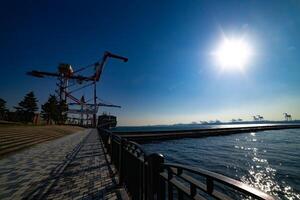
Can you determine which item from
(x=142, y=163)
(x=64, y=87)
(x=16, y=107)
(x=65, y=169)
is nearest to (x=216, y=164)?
(x=65, y=169)

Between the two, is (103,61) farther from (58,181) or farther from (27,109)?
(58,181)

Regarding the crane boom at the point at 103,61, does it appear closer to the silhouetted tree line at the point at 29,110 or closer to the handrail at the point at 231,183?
the silhouetted tree line at the point at 29,110

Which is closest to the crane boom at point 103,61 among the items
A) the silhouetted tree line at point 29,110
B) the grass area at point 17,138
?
the silhouetted tree line at point 29,110

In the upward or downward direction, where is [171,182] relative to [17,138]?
upward

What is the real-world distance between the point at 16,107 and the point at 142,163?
148 ft

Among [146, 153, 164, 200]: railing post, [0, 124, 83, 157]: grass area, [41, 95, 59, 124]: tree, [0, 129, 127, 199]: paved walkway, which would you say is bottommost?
[0, 129, 127, 199]: paved walkway

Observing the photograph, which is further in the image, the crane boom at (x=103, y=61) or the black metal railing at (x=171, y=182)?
the crane boom at (x=103, y=61)

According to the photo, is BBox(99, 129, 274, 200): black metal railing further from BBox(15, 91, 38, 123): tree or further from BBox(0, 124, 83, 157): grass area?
BBox(15, 91, 38, 123): tree

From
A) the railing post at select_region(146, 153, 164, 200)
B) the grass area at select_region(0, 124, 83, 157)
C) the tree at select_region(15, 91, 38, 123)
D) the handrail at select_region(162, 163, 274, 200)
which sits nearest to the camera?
the handrail at select_region(162, 163, 274, 200)

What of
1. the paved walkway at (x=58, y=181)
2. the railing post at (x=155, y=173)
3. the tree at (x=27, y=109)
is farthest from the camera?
the tree at (x=27, y=109)

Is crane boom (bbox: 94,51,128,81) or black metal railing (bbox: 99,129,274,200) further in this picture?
crane boom (bbox: 94,51,128,81)

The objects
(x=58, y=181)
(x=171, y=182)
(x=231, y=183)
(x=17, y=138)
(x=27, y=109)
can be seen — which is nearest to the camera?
(x=231, y=183)

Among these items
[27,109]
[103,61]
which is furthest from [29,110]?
[103,61]

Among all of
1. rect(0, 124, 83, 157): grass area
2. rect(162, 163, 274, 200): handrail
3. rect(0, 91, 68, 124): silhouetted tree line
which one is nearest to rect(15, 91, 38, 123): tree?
rect(0, 91, 68, 124): silhouetted tree line
